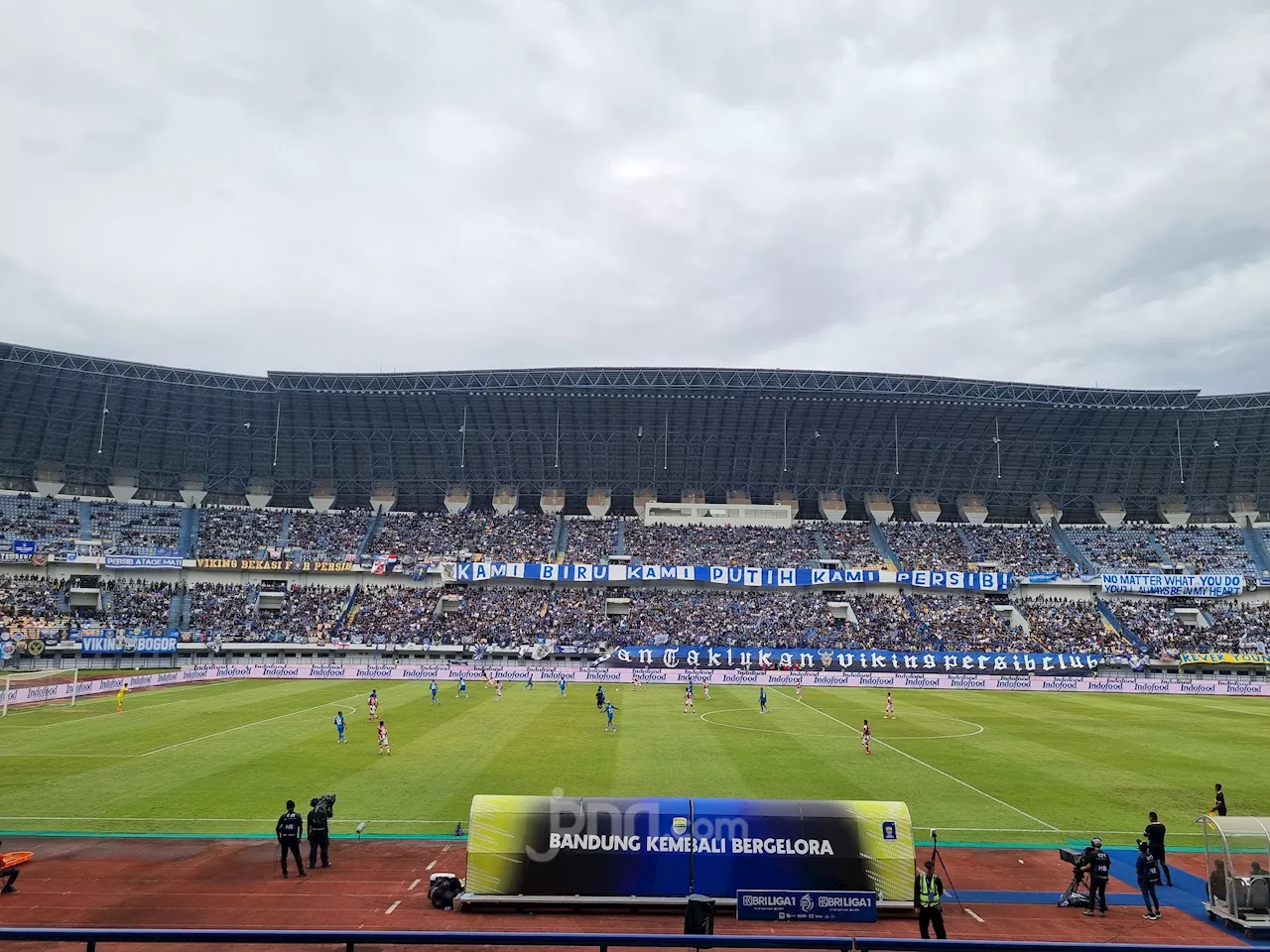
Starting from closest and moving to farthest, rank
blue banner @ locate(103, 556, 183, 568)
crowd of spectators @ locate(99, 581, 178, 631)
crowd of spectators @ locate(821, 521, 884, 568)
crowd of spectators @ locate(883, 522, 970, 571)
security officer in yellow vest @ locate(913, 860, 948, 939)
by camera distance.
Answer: security officer in yellow vest @ locate(913, 860, 948, 939)
crowd of spectators @ locate(99, 581, 178, 631)
blue banner @ locate(103, 556, 183, 568)
crowd of spectators @ locate(883, 522, 970, 571)
crowd of spectators @ locate(821, 521, 884, 568)

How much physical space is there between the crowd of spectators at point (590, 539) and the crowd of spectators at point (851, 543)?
22.1 m

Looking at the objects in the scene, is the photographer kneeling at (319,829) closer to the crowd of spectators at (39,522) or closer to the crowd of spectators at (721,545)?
the crowd of spectators at (721,545)

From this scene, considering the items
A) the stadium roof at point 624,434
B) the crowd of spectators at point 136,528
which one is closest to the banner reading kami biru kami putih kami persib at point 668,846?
the stadium roof at point 624,434

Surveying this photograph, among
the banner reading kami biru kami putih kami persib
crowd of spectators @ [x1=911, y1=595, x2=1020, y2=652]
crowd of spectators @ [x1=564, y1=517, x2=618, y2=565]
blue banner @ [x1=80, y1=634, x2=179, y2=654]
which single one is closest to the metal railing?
the banner reading kami biru kami putih kami persib

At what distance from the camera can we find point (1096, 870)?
51.0ft

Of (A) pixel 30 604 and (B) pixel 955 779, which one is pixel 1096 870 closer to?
(B) pixel 955 779

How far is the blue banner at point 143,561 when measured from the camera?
73.4 m

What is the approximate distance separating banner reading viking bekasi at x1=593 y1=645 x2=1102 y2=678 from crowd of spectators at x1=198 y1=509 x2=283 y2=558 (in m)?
38.5

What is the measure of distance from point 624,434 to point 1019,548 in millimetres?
42102

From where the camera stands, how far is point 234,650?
68312mm

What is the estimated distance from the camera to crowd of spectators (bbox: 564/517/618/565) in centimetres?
8169

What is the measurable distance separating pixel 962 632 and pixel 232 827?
62.7 m

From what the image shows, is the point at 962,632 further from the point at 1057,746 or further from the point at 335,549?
the point at 335,549

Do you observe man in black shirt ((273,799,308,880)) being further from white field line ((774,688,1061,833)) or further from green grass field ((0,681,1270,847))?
white field line ((774,688,1061,833))
